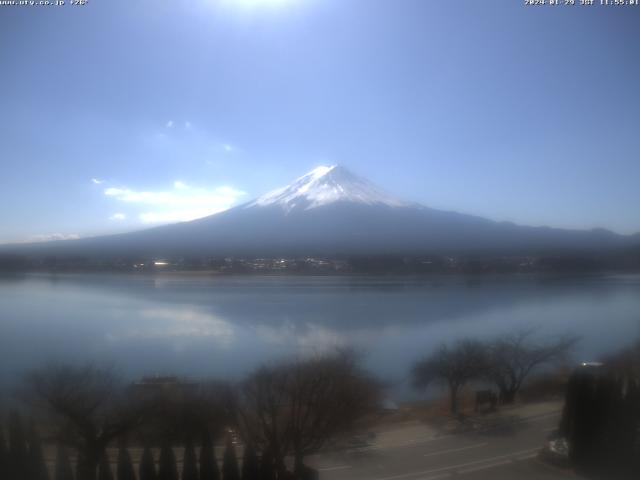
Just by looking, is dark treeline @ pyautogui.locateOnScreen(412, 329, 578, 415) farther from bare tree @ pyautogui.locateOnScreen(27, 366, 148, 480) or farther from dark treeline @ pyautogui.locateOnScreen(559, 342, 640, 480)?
bare tree @ pyautogui.locateOnScreen(27, 366, 148, 480)

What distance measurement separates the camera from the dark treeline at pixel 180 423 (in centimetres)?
292

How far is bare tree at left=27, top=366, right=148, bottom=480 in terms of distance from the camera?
2.97 meters

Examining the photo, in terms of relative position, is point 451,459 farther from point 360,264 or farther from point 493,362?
point 360,264

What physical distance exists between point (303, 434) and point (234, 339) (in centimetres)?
87

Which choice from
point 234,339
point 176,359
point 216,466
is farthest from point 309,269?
point 216,466

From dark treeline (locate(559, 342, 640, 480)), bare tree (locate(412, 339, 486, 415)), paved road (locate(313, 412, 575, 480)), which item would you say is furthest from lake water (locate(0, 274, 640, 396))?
paved road (locate(313, 412, 575, 480))

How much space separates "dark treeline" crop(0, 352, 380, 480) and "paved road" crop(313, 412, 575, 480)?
0.57ft

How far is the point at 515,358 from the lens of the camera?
371 centimetres

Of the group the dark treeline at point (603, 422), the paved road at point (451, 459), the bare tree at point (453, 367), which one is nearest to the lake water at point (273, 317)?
the bare tree at point (453, 367)

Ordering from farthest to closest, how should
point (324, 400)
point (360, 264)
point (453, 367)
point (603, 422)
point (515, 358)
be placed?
point (360, 264) < point (515, 358) < point (453, 367) < point (603, 422) < point (324, 400)

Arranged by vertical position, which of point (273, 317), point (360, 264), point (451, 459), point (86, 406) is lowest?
point (451, 459)

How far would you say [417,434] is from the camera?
126 inches

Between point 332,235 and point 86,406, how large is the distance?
2863mm

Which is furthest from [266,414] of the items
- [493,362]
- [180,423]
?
[493,362]
